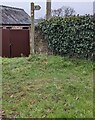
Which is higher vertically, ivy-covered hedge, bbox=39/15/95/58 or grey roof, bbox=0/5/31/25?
grey roof, bbox=0/5/31/25

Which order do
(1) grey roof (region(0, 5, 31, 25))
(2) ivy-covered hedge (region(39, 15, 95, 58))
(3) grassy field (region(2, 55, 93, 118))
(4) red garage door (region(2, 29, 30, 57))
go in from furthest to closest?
(1) grey roof (region(0, 5, 31, 25)), (4) red garage door (region(2, 29, 30, 57)), (2) ivy-covered hedge (region(39, 15, 95, 58)), (3) grassy field (region(2, 55, 93, 118))

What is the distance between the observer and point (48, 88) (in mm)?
7586

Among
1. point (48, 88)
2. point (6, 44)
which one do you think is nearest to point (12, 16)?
point (6, 44)

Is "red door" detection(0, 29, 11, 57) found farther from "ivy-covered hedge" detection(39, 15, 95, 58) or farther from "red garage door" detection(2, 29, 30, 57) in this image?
"ivy-covered hedge" detection(39, 15, 95, 58)

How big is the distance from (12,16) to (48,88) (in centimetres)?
1823

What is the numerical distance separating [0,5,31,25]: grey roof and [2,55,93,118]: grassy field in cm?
1251

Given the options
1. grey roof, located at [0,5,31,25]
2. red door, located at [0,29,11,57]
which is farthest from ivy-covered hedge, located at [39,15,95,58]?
grey roof, located at [0,5,31,25]

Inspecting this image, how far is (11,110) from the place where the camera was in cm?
605

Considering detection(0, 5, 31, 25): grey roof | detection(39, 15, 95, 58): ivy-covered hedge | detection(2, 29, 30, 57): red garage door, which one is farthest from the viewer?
detection(0, 5, 31, 25): grey roof

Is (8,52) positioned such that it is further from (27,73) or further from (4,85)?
(4,85)

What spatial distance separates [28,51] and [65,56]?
11.6 ft

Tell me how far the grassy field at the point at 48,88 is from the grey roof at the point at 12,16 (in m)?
12.5

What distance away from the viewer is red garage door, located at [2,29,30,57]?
51.0 feet

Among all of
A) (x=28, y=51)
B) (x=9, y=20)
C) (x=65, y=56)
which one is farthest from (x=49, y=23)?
(x=9, y=20)
